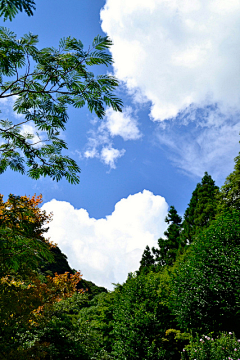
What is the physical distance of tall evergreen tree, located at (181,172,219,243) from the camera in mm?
16500

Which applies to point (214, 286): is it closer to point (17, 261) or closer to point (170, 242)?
point (17, 261)

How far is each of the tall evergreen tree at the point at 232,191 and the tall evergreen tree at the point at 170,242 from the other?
743cm

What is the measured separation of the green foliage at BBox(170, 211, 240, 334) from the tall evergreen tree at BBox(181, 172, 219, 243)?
7678mm

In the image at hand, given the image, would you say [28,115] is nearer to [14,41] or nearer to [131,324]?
[14,41]

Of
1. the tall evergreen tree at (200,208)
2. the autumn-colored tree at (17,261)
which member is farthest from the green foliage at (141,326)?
the tall evergreen tree at (200,208)

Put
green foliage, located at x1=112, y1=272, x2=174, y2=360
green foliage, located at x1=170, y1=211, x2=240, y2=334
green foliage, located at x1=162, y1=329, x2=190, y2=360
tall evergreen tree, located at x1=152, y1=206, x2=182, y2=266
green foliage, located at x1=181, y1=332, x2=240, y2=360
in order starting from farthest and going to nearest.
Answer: tall evergreen tree, located at x1=152, y1=206, x2=182, y2=266 < green foliage, located at x1=162, y1=329, x2=190, y2=360 < green foliage, located at x1=170, y1=211, x2=240, y2=334 < green foliage, located at x1=112, y1=272, x2=174, y2=360 < green foliage, located at x1=181, y1=332, x2=240, y2=360

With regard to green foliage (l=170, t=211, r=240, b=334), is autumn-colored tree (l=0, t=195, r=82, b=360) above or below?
below

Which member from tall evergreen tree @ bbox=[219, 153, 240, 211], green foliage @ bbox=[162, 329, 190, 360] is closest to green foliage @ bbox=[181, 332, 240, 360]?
green foliage @ bbox=[162, 329, 190, 360]

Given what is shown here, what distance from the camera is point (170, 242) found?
2088cm

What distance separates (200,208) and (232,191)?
15.1 ft

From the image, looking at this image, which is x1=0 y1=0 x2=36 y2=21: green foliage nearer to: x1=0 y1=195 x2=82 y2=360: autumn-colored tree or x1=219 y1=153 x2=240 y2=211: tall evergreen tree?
x1=0 y1=195 x2=82 y2=360: autumn-colored tree

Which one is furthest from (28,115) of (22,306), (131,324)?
(131,324)

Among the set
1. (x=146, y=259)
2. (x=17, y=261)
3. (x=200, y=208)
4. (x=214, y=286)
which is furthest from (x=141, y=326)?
(x=146, y=259)

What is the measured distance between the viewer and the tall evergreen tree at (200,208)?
16500mm
